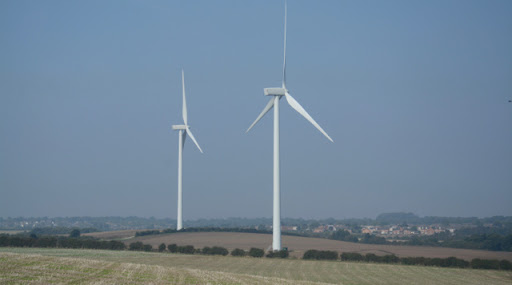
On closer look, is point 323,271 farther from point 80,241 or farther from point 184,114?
point 184,114

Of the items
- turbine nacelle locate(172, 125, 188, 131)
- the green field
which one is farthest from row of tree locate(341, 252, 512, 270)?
turbine nacelle locate(172, 125, 188, 131)

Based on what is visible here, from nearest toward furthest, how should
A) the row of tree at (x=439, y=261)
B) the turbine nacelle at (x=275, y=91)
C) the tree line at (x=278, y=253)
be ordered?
the row of tree at (x=439, y=261), the tree line at (x=278, y=253), the turbine nacelle at (x=275, y=91)

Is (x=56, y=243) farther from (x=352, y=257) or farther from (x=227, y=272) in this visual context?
(x=227, y=272)

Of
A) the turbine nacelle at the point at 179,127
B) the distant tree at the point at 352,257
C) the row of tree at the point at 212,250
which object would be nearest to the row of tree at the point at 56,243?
the row of tree at the point at 212,250

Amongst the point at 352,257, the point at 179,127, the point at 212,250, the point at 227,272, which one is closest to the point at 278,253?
the point at 352,257

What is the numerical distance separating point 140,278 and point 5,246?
5469 cm

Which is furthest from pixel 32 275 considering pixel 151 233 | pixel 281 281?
pixel 151 233

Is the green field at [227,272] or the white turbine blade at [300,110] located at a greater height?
the white turbine blade at [300,110]

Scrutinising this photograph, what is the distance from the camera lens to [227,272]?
57500 millimetres

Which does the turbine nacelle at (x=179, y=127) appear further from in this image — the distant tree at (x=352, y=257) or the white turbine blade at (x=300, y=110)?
the distant tree at (x=352, y=257)

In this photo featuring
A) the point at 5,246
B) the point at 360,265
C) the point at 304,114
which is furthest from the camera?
the point at 5,246

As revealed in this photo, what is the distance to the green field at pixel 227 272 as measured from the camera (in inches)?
1745

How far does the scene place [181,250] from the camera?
9294 centimetres

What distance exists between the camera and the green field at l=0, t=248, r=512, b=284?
4431 cm
